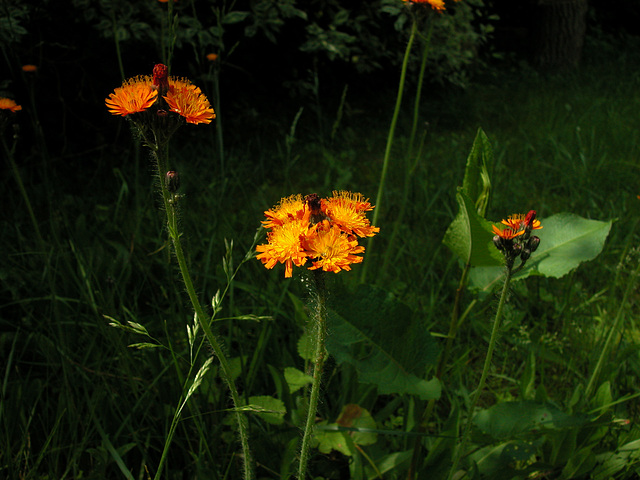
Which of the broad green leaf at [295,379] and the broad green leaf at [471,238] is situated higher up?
the broad green leaf at [471,238]

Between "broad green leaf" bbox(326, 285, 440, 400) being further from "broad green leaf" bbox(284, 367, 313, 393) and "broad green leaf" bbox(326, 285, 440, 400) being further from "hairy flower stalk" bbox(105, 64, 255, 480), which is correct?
"hairy flower stalk" bbox(105, 64, 255, 480)

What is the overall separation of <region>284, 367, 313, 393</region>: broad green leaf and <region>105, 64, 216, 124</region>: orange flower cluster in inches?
25.3

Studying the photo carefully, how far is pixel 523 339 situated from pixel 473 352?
0.49ft

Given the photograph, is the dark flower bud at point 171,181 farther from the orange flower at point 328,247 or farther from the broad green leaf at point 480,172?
the broad green leaf at point 480,172

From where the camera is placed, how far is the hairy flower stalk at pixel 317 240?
716 mm

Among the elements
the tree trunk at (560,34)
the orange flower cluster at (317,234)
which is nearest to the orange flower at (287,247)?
the orange flower cluster at (317,234)

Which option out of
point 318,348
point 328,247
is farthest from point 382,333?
point 328,247

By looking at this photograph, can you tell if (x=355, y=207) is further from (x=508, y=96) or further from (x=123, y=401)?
(x=508, y=96)

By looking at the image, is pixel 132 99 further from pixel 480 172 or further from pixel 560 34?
pixel 560 34

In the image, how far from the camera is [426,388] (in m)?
1.10

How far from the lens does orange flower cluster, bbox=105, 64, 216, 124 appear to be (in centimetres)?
76

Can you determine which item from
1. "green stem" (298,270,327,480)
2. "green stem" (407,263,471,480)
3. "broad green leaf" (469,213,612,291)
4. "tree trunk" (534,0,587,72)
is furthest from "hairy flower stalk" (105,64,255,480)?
"tree trunk" (534,0,587,72)

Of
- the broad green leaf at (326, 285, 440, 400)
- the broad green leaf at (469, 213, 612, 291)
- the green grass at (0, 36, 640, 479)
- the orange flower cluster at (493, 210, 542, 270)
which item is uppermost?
the orange flower cluster at (493, 210, 542, 270)

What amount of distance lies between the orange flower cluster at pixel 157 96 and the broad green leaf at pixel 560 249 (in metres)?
0.76
